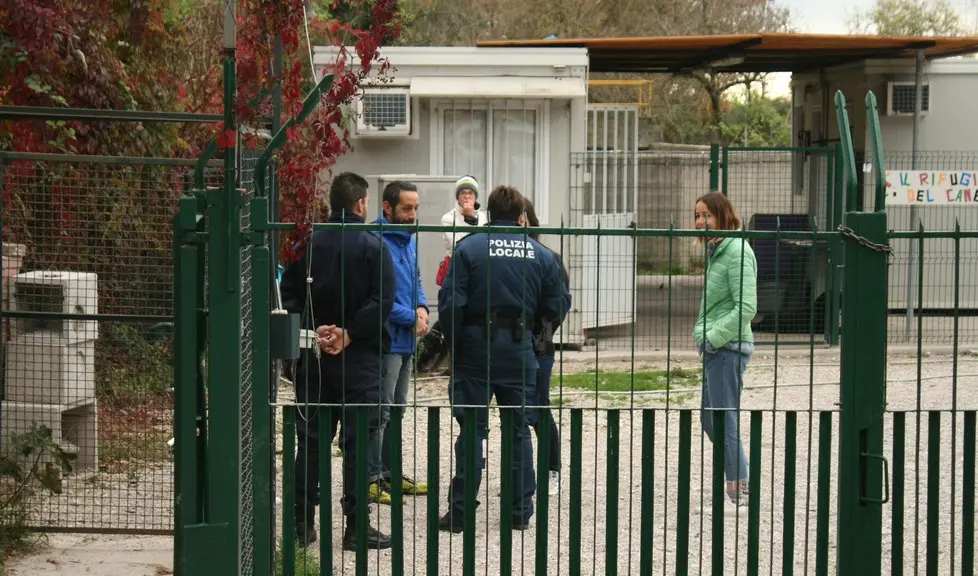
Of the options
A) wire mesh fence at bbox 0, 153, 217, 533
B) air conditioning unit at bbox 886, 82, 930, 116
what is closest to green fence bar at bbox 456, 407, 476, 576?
wire mesh fence at bbox 0, 153, 217, 533

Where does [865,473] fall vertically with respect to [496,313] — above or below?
below

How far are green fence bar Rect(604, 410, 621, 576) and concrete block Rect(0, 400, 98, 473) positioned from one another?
3534mm

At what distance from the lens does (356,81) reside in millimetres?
4723

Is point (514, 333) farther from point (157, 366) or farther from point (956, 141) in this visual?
point (956, 141)

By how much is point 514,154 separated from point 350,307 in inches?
A: 301

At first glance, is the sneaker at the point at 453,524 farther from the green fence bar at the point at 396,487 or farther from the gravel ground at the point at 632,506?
the green fence bar at the point at 396,487

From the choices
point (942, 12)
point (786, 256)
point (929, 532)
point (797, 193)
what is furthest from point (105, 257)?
point (942, 12)

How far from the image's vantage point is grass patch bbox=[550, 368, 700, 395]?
38.4 feet

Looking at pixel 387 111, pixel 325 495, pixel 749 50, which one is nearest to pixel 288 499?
pixel 325 495

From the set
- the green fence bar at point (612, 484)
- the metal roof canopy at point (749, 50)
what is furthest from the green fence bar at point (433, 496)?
the metal roof canopy at point (749, 50)

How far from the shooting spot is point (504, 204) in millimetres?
7156

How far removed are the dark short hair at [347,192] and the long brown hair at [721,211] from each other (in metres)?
1.92

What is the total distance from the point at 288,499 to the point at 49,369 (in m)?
3.24

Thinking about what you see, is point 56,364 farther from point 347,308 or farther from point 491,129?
point 491,129
